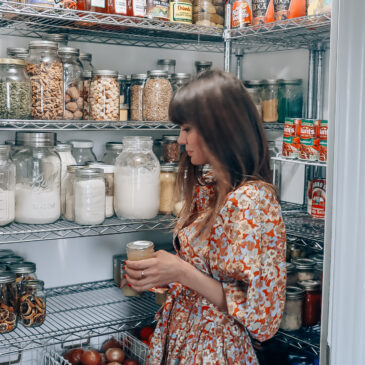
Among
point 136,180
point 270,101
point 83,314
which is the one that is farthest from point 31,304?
point 270,101

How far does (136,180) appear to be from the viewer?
1.80 m

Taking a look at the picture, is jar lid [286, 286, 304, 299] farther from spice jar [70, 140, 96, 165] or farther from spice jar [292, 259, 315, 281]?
spice jar [70, 140, 96, 165]

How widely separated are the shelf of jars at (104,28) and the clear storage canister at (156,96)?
158mm

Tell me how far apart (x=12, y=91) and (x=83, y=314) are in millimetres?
822

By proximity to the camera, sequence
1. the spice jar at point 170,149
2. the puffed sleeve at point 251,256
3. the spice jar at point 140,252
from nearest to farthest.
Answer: the puffed sleeve at point 251,256 → the spice jar at point 140,252 → the spice jar at point 170,149

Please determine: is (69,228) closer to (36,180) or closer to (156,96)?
(36,180)

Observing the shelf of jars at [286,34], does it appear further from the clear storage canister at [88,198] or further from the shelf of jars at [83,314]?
the shelf of jars at [83,314]

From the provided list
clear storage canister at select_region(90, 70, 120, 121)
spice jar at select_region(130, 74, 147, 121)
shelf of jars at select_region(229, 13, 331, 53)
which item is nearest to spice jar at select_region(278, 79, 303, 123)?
shelf of jars at select_region(229, 13, 331, 53)

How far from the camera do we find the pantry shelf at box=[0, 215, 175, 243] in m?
1.60

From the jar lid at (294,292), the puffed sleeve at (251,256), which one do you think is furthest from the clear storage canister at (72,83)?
the jar lid at (294,292)

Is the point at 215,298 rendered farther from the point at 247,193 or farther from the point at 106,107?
the point at 106,107

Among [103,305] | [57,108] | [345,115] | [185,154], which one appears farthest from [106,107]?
[345,115]

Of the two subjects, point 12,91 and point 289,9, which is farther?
point 289,9

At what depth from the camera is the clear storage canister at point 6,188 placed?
1.60 m
